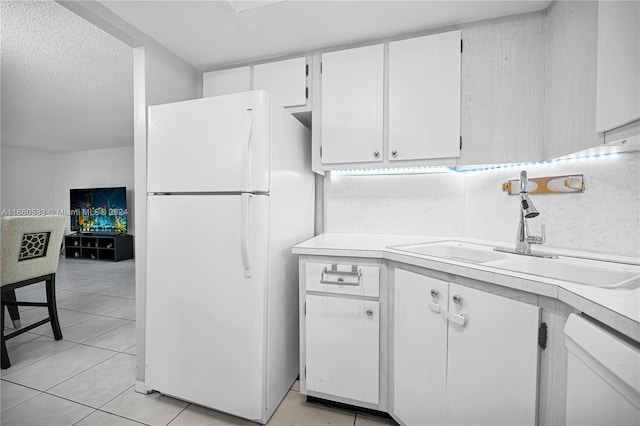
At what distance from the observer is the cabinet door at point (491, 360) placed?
36.7 inches

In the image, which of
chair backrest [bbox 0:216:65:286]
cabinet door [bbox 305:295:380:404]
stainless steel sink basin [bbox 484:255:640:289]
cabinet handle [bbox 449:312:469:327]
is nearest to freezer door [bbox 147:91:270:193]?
cabinet door [bbox 305:295:380:404]

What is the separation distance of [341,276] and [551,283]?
89 centimetres

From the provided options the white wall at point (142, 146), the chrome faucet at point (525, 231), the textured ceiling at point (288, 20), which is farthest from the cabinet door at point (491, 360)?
the white wall at point (142, 146)

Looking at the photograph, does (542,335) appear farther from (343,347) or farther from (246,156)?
(246,156)

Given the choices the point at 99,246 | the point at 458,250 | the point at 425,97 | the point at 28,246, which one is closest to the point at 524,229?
the point at 458,250

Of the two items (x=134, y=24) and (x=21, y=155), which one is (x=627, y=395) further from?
(x=21, y=155)

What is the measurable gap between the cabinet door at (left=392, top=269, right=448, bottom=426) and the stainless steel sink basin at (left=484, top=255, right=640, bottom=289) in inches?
12.1

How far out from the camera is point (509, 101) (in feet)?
5.02

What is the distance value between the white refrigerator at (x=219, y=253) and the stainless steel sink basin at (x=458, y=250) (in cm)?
76

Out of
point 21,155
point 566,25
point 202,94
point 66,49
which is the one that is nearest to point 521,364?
point 566,25

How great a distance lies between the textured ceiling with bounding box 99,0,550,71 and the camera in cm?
147

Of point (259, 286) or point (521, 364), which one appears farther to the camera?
point (259, 286)

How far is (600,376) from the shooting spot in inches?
27.2

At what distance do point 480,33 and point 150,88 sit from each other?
77.8 inches
